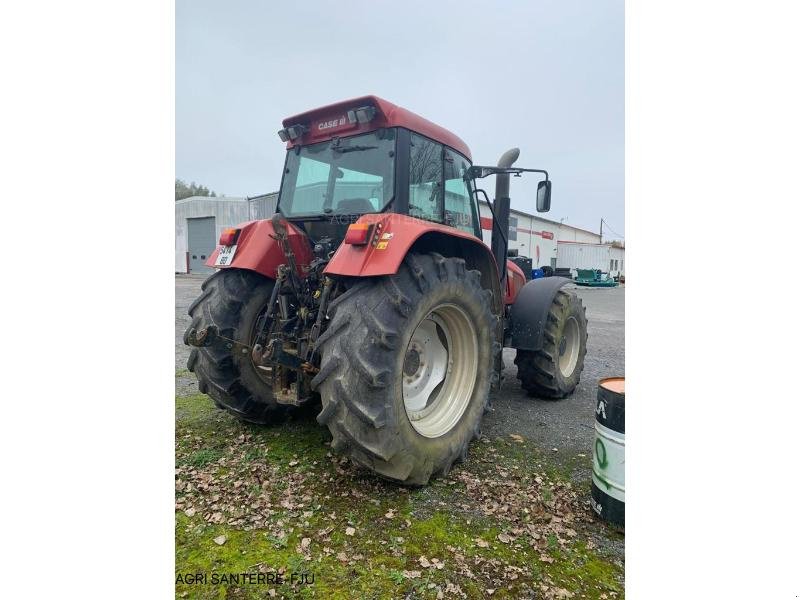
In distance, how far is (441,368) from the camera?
3.39 meters

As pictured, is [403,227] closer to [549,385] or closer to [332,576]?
[332,576]

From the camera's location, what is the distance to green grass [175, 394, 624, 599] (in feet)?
7.02

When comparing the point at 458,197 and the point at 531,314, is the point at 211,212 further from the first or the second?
the point at 531,314

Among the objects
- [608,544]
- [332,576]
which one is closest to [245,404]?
[332,576]

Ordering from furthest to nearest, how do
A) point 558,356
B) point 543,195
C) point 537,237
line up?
1. point 537,237
2. point 558,356
3. point 543,195

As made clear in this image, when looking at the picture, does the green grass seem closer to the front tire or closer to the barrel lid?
the front tire

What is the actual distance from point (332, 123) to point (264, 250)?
110cm

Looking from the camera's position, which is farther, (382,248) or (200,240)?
(200,240)

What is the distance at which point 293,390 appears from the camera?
318 cm

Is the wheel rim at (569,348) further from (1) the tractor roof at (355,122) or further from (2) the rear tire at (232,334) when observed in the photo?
(2) the rear tire at (232,334)

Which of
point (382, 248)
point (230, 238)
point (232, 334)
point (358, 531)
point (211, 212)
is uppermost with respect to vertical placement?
point (211, 212)

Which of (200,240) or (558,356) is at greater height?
(200,240)

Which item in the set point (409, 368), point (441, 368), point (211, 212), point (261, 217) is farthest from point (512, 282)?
point (211, 212)

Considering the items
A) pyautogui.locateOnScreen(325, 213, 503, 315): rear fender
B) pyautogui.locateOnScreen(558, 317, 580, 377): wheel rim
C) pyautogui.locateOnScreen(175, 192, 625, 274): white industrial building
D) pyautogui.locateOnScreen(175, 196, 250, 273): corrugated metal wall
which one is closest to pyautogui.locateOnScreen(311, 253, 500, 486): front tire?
pyautogui.locateOnScreen(325, 213, 503, 315): rear fender
